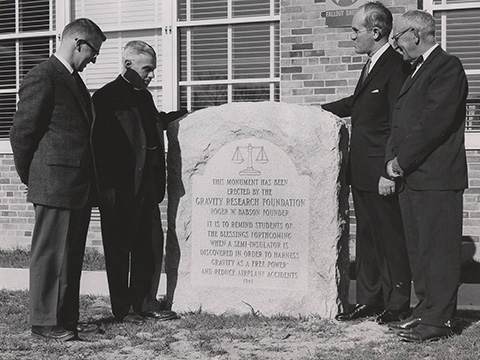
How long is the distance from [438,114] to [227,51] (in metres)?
4.16

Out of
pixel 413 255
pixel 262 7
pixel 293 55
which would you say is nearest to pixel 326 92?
pixel 293 55

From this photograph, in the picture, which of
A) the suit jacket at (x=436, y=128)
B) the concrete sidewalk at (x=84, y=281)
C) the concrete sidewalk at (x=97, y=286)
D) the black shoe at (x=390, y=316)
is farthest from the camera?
the concrete sidewalk at (x=84, y=281)

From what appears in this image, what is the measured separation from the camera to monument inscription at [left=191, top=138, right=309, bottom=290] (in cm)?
558

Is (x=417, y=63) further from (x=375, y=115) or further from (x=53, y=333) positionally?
(x=53, y=333)

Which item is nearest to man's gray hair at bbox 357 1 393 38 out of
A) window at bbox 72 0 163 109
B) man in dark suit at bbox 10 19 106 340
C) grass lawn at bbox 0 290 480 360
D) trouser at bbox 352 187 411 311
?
trouser at bbox 352 187 411 311

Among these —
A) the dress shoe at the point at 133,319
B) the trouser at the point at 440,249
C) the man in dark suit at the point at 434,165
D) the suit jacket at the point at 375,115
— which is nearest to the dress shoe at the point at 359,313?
the man in dark suit at the point at 434,165

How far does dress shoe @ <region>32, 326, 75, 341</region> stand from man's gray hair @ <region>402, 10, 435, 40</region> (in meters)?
2.97

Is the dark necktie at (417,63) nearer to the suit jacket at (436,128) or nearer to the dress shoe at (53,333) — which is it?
the suit jacket at (436,128)

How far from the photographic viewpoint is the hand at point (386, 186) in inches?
202

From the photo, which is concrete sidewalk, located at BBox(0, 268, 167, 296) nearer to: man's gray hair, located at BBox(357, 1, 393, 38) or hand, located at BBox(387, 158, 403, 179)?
hand, located at BBox(387, 158, 403, 179)

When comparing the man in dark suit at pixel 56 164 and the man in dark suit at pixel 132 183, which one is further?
the man in dark suit at pixel 132 183

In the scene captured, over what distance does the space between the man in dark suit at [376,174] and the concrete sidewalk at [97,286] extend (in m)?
0.83

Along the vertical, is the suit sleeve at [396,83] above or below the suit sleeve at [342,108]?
above

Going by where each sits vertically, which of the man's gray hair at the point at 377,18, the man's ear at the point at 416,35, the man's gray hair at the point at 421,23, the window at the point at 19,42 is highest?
the window at the point at 19,42
